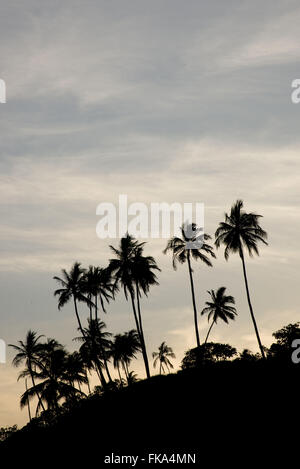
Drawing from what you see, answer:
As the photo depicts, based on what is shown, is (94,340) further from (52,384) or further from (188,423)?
(188,423)

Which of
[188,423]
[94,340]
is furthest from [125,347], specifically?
[188,423]

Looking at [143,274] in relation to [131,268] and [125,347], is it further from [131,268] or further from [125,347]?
[125,347]

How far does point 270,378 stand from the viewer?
3906 cm

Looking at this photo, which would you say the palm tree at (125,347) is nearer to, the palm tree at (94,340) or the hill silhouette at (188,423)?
the palm tree at (94,340)

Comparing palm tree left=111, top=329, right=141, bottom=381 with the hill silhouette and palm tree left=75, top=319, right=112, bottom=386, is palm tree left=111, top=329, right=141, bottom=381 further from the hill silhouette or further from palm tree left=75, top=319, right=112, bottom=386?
the hill silhouette

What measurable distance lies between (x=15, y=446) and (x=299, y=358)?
2625 cm

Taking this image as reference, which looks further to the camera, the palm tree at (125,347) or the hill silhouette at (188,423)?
the palm tree at (125,347)

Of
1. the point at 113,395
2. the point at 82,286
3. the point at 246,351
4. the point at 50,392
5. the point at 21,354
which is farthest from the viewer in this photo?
the point at 246,351

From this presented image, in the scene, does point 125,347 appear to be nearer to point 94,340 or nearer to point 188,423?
point 94,340

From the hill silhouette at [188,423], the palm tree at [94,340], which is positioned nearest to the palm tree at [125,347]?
the palm tree at [94,340]

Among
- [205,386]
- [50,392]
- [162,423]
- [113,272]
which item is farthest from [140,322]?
[162,423]

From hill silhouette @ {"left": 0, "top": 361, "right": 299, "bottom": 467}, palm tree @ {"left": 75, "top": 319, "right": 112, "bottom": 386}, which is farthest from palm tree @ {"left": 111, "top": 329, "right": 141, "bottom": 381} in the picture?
hill silhouette @ {"left": 0, "top": 361, "right": 299, "bottom": 467}

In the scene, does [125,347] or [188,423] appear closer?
[188,423]

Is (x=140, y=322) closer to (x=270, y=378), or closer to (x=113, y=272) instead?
(x=113, y=272)
